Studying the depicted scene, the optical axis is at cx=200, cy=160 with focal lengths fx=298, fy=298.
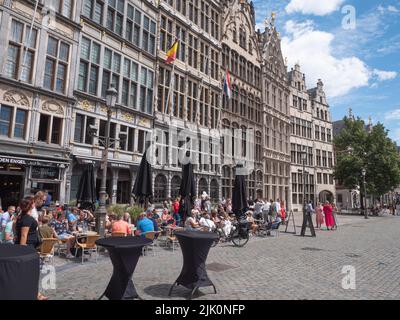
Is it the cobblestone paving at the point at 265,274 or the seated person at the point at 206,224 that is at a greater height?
the seated person at the point at 206,224

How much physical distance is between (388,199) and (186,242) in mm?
81677

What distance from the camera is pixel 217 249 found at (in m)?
11.2

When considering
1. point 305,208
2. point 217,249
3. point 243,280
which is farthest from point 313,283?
point 305,208

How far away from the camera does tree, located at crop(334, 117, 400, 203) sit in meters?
37.4

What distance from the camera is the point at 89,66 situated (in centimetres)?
1948

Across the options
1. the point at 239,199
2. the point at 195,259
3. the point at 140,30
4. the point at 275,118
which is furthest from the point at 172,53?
the point at 275,118

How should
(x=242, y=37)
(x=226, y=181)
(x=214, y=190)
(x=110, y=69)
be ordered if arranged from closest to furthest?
(x=110, y=69)
(x=214, y=190)
(x=226, y=181)
(x=242, y=37)

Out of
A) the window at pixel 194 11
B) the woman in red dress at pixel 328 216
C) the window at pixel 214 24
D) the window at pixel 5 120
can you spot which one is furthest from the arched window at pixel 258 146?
the window at pixel 5 120

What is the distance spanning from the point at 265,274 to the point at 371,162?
37599mm

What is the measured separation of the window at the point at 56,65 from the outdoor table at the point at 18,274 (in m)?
15.8

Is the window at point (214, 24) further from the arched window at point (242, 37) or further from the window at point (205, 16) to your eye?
the arched window at point (242, 37)

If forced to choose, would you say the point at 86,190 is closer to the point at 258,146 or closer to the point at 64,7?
the point at 64,7

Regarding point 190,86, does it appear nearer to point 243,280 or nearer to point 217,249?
point 217,249

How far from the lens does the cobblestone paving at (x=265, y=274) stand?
582 centimetres
